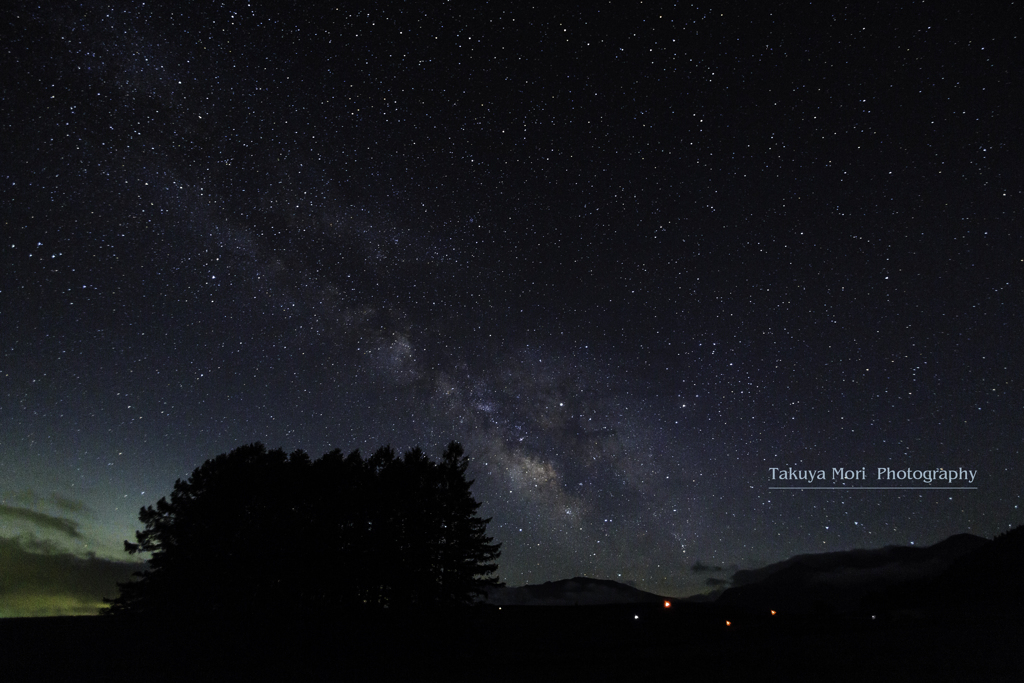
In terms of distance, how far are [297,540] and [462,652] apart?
33.1ft

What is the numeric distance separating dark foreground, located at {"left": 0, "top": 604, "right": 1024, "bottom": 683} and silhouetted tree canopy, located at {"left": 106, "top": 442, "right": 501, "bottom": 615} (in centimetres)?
232

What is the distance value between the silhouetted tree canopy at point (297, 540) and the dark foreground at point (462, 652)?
2.32 m

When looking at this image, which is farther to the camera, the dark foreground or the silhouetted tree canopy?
the silhouetted tree canopy

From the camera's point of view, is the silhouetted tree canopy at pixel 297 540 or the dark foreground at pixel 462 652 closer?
the dark foreground at pixel 462 652

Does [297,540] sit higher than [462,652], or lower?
higher

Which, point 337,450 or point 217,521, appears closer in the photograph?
point 217,521

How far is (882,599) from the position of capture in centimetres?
11281

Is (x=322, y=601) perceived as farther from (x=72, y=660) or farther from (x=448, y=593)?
(x=72, y=660)

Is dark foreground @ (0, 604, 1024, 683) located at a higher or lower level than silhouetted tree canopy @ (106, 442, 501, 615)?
lower

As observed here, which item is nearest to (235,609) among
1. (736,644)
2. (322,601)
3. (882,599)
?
(322,601)

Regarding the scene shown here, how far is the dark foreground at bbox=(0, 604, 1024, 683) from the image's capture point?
71.9ft

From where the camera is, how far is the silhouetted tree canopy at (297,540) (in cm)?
3111

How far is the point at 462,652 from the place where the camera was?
98.4 ft

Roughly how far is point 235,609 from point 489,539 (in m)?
19.1
